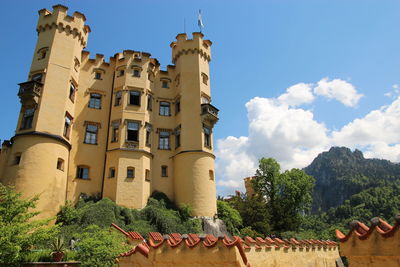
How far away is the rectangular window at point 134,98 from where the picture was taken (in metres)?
29.7

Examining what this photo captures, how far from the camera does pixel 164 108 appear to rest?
31.7m

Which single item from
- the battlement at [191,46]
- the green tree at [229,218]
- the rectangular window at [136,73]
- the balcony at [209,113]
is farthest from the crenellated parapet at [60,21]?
the green tree at [229,218]

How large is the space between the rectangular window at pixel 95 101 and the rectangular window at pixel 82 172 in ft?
20.2

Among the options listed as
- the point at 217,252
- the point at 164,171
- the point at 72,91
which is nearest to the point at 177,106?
the point at 164,171

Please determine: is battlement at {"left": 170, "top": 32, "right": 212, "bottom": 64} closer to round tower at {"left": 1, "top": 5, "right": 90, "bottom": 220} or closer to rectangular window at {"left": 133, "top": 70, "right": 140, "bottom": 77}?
rectangular window at {"left": 133, "top": 70, "right": 140, "bottom": 77}

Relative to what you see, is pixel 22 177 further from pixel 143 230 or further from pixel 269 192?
pixel 269 192

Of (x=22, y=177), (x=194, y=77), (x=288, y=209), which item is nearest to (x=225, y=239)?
(x=22, y=177)

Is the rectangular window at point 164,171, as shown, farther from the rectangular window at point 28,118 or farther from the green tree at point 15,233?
the green tree at point 15,233

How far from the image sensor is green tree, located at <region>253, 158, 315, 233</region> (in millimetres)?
39156

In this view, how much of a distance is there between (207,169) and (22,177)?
1506cm

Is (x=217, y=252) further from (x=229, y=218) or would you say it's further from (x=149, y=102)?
(x=149, y=102)

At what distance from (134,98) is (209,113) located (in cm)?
759

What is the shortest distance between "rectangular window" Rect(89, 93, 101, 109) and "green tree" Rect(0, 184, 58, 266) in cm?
1534

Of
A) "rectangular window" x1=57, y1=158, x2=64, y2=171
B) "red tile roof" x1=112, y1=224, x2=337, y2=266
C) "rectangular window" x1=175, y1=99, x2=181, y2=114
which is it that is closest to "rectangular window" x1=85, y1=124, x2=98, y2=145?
"rectangular window" x1=57, y1=158, x2=64, y2=171
